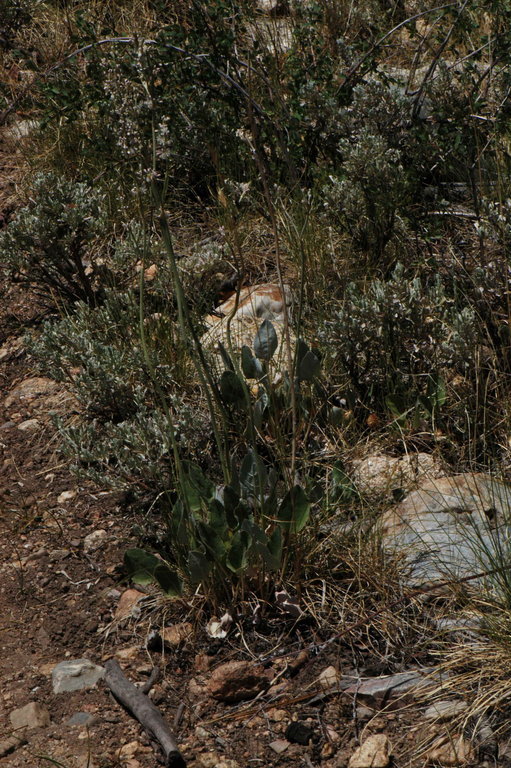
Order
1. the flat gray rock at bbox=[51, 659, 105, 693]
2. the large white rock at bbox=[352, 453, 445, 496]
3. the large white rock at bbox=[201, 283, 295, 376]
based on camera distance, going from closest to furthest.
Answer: the flat gray rock at bbox=[51, 659, 105, 693] < the large white rock at bbox=[352, 453, 445, 496] < the large white rock at bbox=[201, 283, 295, 376]

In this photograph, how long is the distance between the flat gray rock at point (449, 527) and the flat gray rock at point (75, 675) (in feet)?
Answer: 3.05

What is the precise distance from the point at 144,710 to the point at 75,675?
25cm

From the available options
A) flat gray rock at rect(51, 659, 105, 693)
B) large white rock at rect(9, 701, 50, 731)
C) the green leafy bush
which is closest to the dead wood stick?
flat gray rock at rect(51, 659, 105, 693)

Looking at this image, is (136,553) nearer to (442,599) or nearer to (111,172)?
(442,599)

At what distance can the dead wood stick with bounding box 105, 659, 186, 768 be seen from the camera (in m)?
2.06

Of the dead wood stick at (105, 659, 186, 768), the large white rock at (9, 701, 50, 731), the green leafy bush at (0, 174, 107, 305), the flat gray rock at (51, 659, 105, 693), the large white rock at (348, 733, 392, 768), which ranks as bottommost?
the large white rock at (348, 733, 392, 768)

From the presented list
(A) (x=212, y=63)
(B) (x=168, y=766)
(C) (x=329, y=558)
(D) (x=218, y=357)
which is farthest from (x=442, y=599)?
(A) (x=212, y=63)

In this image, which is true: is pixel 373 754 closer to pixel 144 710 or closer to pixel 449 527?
pixel 144 710

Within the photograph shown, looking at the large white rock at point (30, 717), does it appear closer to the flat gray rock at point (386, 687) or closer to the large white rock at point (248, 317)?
the flat gray rock at point (386, 687)

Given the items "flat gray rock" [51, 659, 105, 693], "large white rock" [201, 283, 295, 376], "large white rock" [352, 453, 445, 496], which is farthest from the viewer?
"large white rock" [201, 283, 295, 376]

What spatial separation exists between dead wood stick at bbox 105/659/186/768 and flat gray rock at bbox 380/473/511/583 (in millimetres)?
826

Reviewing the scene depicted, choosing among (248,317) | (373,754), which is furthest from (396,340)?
(373,754)

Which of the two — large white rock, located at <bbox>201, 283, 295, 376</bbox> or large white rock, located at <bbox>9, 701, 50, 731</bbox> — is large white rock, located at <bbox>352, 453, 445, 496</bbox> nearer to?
large white rock, located at <bbox>201, 283, 295, 376</bbox>

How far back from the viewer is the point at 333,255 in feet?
11.6
